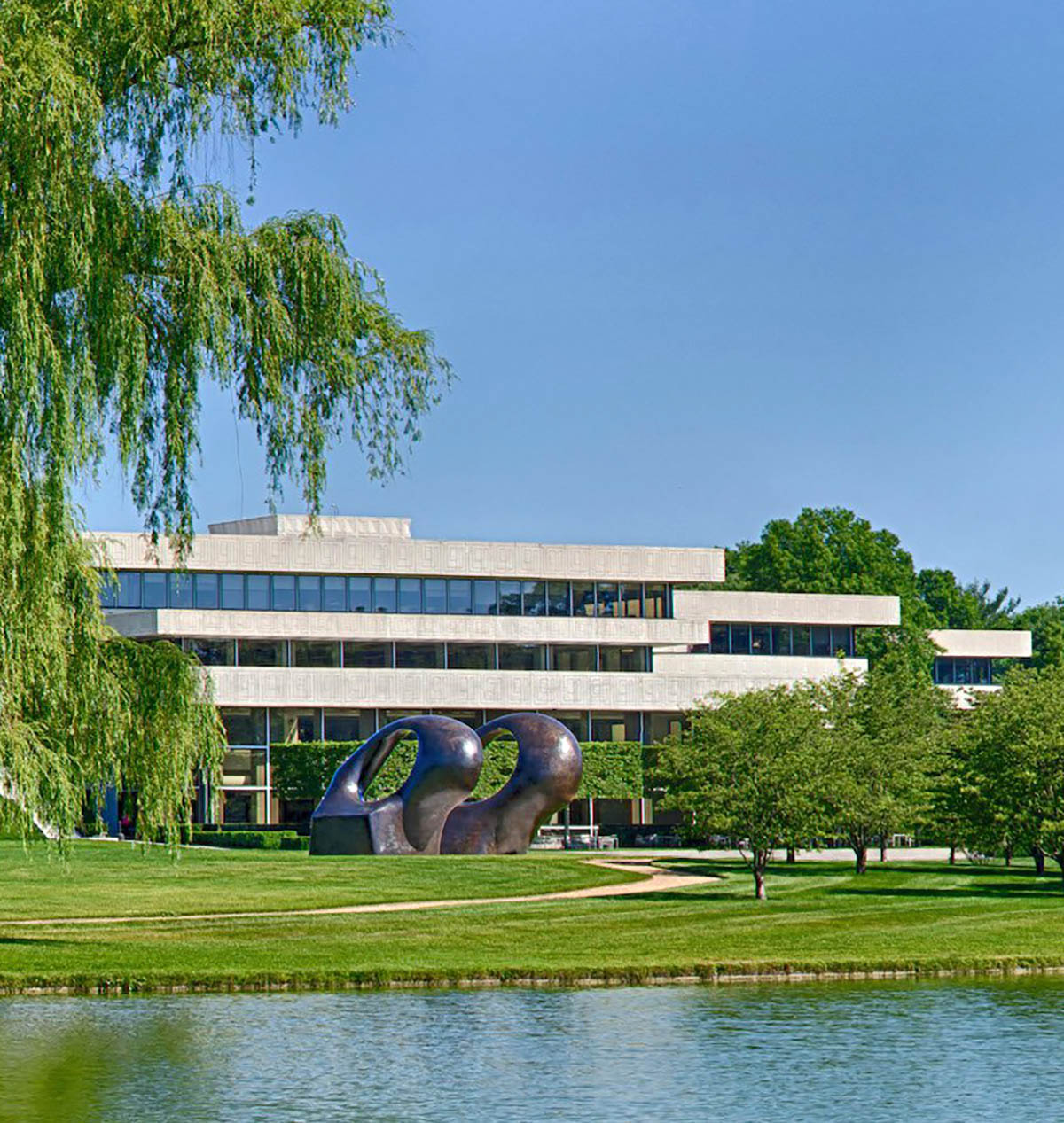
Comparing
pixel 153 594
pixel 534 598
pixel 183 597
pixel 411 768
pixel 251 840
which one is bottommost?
pixel 251 840

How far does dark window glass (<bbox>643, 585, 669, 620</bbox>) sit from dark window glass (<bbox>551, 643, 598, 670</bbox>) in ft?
11.4

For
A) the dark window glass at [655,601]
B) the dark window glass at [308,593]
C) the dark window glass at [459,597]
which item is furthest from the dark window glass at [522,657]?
the dark window glass at [308,593]

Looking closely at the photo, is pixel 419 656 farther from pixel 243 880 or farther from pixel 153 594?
pixel 243 880

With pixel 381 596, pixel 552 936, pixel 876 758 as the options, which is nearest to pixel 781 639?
pixel 381 596

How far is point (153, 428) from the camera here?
81.7 feet

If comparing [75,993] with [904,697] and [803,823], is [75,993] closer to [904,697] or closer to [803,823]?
[803,823]

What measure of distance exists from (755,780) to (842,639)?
53.8 metres

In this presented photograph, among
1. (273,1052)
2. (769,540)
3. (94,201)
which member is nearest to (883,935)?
(273,1052)

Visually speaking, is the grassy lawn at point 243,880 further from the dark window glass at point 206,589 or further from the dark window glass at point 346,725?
the dark window glass at point 346,725

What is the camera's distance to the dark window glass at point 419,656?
278ft

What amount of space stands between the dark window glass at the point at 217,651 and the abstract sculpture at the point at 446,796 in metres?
23.6

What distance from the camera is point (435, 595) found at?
281 ft

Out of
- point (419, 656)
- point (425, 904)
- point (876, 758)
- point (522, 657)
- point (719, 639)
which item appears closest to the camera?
point (425, 904)

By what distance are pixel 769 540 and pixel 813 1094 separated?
345ft
